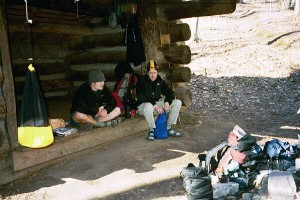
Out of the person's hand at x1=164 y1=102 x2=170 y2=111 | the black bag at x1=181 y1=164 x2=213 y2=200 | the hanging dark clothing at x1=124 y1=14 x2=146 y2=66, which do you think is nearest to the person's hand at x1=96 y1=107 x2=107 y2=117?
the person's hand at x1=164 y1=102 x2=170 y2=111

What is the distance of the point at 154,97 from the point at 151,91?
0.17 metres

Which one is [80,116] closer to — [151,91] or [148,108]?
[148,108]

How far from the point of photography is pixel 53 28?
318 inches

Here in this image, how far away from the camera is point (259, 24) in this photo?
21.3m

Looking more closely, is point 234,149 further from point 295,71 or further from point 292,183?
point 295,71

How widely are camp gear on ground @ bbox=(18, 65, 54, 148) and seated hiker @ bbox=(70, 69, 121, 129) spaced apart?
3.67ft

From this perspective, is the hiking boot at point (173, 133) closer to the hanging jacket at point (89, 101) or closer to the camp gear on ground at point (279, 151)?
the hanging jacket at point (89, 101)

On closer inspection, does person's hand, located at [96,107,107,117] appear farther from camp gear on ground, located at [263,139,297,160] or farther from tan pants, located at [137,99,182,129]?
camp gear on ground, located at [263,139,297,160]

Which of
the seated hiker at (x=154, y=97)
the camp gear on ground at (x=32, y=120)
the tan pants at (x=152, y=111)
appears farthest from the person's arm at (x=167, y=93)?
the camp gear on ground at (x=32, y=120)

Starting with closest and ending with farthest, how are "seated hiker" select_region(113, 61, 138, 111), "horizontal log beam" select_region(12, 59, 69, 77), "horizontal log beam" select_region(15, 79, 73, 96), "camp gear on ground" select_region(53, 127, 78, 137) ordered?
"camp gear on ground" select_region(53, 127, 78, 137), "seated hiker" select_region(113, 61, 138, 111), "horizontal log beam" select_region(12, 59, 69, 77), "horizontal log beam" select_region(15, 79, 73, 96)

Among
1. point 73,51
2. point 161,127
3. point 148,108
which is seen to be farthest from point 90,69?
point 161,127

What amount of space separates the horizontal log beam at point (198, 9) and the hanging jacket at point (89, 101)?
108 inches

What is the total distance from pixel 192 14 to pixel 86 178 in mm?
4457

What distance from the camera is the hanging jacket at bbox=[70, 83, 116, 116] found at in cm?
569
